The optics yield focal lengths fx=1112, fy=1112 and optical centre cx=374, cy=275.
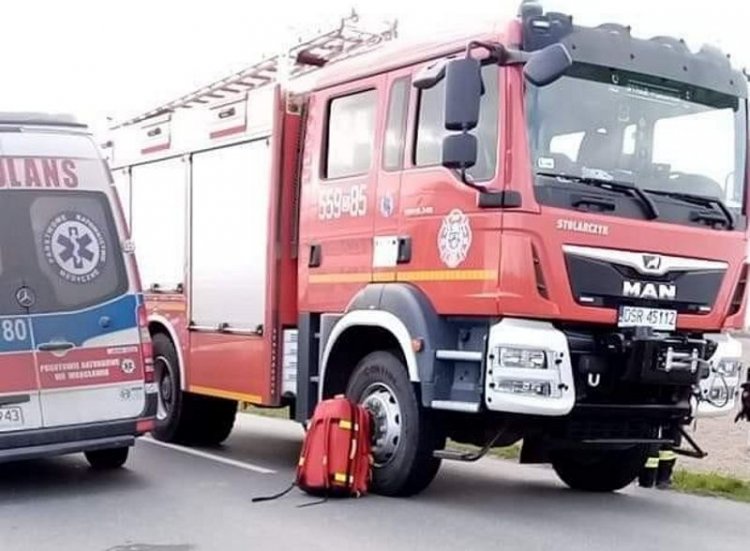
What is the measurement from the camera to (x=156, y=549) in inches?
249

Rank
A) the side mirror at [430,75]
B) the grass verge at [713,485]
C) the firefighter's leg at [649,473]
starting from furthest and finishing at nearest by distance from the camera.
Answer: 1. the grass verge at [713,485]
2. the firefighter's leg at [649,473]
3. the side mirror at [430,75]

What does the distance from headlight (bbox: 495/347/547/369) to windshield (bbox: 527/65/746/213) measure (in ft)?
3.73

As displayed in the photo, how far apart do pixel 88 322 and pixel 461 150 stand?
3178 mm

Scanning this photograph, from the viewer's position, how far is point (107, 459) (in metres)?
9.10

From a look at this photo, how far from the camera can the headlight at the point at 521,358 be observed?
22.3 feet

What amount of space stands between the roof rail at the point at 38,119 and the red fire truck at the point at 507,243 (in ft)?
5.00

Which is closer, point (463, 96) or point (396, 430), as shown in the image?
point (463, 96)

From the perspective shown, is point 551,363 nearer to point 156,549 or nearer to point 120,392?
point 156,549

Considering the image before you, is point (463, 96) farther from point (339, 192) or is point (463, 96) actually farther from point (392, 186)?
point (339, 192)

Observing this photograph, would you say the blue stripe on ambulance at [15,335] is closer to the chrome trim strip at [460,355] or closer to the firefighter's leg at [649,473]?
the chrome trim strip at [460,355]

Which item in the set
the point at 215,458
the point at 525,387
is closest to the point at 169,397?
the point at 215,458

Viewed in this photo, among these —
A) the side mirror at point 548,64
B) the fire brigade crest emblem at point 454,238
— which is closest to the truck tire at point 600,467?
the fire brigade crest emblem at point 454,238

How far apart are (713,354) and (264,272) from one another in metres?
3.58

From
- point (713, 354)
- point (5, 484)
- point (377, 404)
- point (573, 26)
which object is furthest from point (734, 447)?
point (5, 484)
